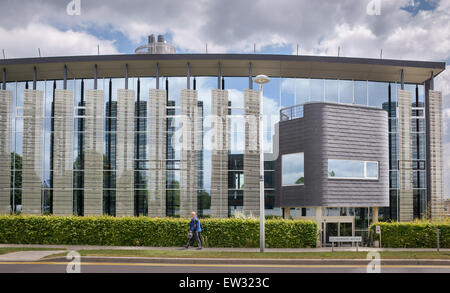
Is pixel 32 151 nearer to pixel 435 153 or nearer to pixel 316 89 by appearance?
pixel 316 89

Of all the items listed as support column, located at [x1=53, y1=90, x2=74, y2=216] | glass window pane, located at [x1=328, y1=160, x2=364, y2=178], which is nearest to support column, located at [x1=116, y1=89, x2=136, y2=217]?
support column, located at [x1=53, y1=90, x2=74, y2=216]

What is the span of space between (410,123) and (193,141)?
15265 mm

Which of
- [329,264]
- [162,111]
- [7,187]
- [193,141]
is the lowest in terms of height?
[329,264]

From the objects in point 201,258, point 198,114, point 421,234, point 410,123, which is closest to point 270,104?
point 198,114

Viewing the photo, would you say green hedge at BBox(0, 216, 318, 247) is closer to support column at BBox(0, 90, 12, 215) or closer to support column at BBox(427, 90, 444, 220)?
support column at BBox(0, 90, 12, 215)

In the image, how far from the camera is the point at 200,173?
31.2m

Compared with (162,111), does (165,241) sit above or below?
below

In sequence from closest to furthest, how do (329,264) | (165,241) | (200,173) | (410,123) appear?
1. (329,264)
2. (165,241)
3. (200,173)
4. (410,123)

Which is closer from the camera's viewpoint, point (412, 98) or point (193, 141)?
point (193, 141)

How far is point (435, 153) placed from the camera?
33000mm

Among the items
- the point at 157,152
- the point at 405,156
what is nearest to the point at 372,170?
the point at 405,156

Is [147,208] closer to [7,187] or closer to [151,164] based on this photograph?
[151,164]

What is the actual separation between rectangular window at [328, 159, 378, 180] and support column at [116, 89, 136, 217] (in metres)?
13.3

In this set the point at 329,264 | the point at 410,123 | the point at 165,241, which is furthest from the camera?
the point at 410,123
